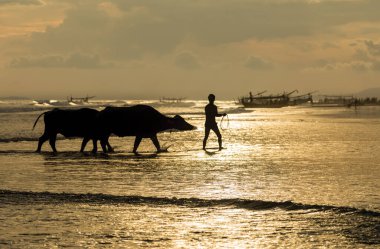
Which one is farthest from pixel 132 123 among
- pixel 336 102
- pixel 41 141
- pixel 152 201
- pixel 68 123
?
pixel 336 102

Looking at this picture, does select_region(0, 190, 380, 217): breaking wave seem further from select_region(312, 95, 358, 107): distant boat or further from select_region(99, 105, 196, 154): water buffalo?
select_region(312, 95, 358, 107): distant boat

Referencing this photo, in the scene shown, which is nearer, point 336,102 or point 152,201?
point 152,201

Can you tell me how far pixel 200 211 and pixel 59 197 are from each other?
2684mm

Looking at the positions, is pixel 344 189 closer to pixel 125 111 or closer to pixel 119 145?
pixel 125 111

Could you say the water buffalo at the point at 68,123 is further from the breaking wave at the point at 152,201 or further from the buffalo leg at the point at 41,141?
the breaking wave at the point at 152,201

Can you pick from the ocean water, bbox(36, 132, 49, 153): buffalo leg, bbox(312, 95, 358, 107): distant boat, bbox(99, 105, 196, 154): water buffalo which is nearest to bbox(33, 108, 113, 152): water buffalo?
bbox(36, 132, 49, 153): buffalo leg

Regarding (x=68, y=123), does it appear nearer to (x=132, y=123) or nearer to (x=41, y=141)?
(x=41, y=141)

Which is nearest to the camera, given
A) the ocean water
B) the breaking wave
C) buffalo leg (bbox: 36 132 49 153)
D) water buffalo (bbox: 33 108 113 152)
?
the ocean water

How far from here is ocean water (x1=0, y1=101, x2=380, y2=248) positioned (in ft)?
28.2

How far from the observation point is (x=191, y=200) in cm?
1126

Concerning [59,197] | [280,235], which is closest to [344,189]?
[280,235]

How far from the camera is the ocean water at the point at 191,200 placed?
28.2ft

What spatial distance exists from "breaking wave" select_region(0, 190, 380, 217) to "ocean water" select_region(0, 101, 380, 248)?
16 mm

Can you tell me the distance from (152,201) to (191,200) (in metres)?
0.62
